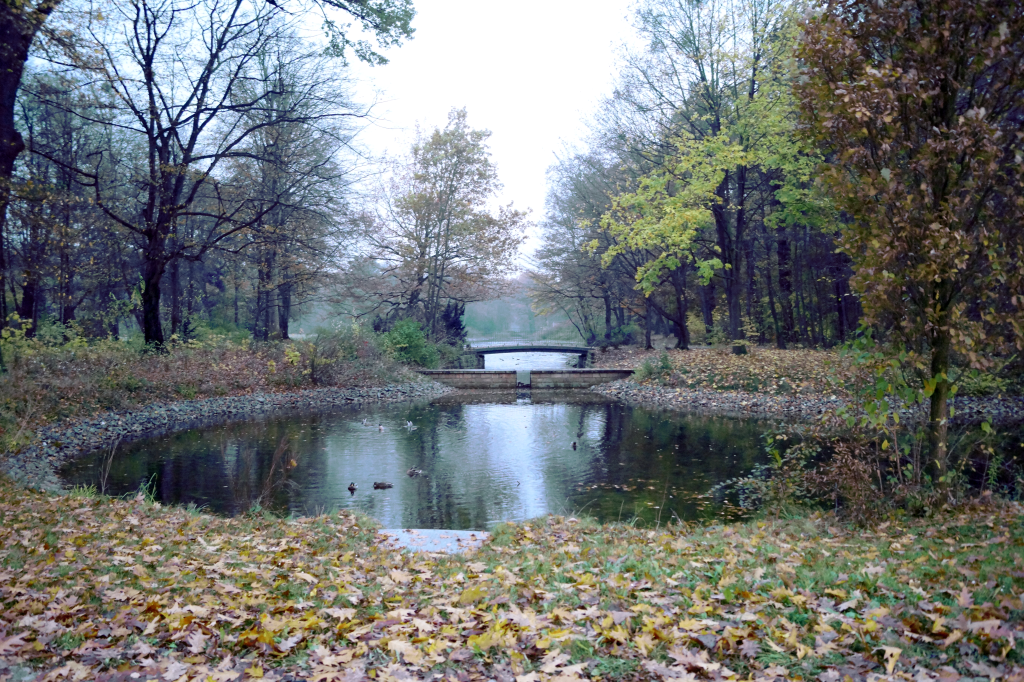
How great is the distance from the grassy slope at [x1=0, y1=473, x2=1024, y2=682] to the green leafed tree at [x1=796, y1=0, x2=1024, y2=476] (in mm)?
1923

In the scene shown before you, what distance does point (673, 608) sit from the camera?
398 cm

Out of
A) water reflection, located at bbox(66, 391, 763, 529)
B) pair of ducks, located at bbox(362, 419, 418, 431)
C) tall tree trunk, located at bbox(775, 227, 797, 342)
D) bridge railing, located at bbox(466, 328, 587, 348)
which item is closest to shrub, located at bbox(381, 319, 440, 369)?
water reflection, located at bbox(66, 391, 763, 529)

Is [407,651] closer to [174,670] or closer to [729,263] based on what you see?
[174,670]

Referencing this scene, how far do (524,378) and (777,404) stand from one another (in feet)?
33.9

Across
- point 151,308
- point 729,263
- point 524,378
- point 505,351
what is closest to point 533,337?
point 505,351

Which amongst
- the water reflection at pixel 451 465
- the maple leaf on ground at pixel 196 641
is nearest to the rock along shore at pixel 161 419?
the water reflection at pixel 451 465

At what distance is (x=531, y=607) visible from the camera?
4.19 meters

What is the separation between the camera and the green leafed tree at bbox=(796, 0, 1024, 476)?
6156 millimetres

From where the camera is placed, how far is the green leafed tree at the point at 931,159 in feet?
20.2

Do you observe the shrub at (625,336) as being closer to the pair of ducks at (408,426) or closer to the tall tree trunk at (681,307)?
the tall tree trunk at (681,307)

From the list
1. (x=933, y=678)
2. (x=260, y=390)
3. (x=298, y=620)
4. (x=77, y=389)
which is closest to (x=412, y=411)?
(x=260, y=390)

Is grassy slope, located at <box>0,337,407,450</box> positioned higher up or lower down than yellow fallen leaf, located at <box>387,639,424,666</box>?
higher up

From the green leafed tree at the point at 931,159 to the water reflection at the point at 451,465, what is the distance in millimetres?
3637

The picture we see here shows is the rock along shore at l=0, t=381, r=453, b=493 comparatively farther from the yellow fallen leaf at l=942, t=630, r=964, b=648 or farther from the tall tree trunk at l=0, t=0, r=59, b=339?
the yellow fallen leaf at l=942, t=630, r=964, b=648
